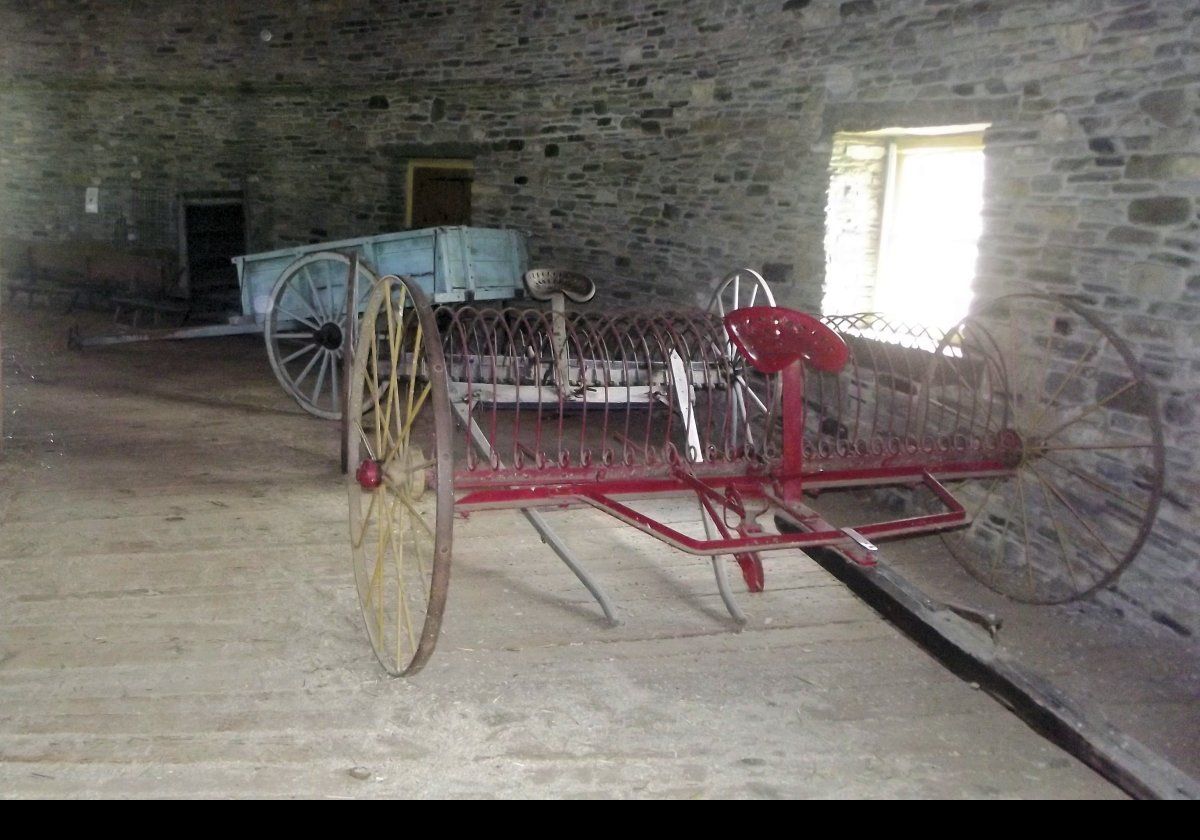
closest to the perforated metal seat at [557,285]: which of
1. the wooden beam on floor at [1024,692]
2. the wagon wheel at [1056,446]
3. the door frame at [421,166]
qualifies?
the wagon wheel at [1056,446]

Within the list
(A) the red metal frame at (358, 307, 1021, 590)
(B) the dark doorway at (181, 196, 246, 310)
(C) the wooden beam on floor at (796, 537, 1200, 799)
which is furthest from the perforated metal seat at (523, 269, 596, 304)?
(B) the dark doorway at (181, 196, 246, 310)

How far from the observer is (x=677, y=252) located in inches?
322

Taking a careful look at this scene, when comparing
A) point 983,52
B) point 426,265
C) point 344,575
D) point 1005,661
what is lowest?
point 344,575

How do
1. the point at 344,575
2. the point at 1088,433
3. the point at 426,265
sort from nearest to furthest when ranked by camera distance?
the point at 344,575 < the point at 1088,433 < the point at 426,265

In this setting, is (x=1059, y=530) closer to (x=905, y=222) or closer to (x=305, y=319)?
(x=905, y=222)

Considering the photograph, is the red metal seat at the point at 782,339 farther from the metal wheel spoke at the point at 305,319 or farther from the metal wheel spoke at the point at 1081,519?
the metal wheel spoke at the point at 305,319

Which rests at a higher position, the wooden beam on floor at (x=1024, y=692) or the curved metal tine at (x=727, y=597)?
the wooden beam on floor at (x=1024, y=692)

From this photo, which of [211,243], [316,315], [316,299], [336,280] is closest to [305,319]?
[316,315]

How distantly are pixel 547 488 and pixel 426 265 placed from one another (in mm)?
4861

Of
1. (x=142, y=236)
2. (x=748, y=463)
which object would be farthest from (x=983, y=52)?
(x=142, y=236)

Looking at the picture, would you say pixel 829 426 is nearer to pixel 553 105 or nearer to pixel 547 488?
pixel 547 488

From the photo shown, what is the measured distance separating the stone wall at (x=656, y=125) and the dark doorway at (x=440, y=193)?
20cm

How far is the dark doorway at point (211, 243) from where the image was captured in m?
12.2

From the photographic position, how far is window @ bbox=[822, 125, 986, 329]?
19.2ft
